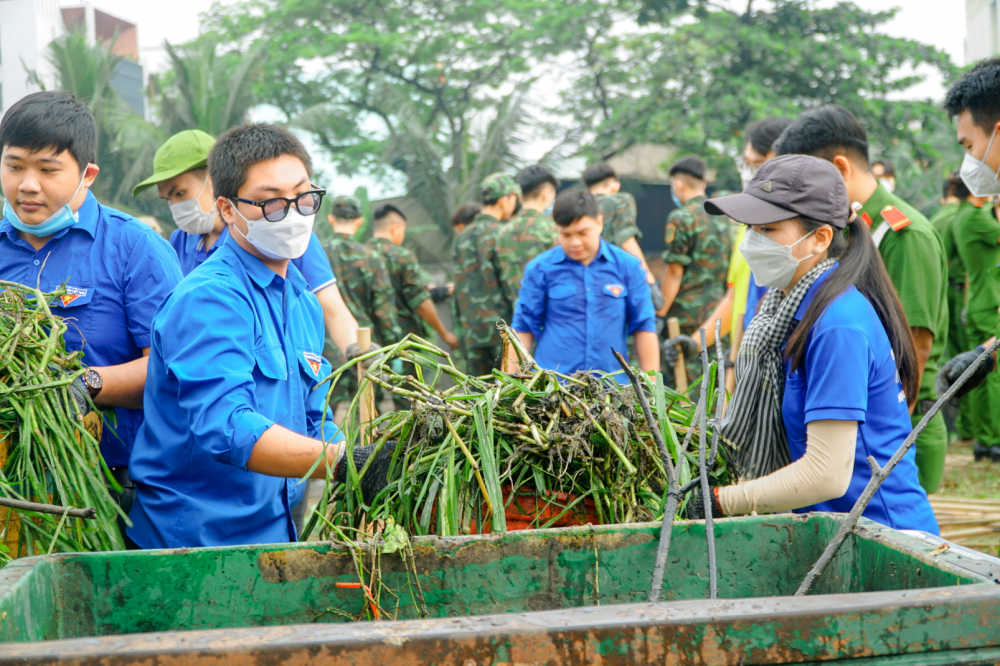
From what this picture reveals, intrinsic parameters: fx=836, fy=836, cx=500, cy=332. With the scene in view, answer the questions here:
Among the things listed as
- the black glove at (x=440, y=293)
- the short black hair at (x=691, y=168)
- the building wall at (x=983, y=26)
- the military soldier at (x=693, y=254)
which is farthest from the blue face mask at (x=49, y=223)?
the building wall at (x=983, y=26)

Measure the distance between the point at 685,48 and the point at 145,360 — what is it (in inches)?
648

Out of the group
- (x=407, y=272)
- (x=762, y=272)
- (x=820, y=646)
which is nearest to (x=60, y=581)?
(x=820, y=646)

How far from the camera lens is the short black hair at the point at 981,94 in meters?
2.41

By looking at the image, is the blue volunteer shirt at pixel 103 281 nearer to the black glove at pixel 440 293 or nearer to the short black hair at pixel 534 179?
the short black hair at pixel 534 179

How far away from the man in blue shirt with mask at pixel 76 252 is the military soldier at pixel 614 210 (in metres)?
3.71

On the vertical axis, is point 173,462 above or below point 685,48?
below

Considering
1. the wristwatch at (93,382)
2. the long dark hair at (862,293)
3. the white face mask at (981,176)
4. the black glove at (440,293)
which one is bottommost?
the wristwatch at (93,382)

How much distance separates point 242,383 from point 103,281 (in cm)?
82

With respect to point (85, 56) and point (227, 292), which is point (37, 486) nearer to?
point (227, 292)

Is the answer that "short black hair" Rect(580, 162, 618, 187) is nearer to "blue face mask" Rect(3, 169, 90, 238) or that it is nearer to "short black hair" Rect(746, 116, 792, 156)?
"short black hair" Rect(746, 116, 792, 156)

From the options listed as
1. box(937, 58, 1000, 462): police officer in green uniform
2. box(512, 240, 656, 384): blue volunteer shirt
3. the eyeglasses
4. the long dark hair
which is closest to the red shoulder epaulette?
box(937, 58, 1000, 462): police officer in green uniform

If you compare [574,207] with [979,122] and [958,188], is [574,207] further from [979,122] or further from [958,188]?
[958,188]

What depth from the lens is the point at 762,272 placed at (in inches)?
85.0

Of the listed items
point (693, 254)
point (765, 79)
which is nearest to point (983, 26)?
point (765, 79)
